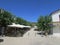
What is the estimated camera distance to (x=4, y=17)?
2512 centimetres

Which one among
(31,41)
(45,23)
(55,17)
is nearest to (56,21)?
(55,17)

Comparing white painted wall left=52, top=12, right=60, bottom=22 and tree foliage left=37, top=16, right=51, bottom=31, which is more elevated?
white painted wall left=52, top=12, right=60, bottom=22

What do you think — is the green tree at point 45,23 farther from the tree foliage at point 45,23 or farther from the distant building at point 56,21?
the distant building at point 56,21

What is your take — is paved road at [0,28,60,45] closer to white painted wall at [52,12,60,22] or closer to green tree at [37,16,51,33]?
green tree at [37,16,51,33]

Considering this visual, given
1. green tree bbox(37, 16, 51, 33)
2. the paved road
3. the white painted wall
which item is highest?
the white painted wall

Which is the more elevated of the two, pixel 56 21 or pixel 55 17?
pixel 55 17

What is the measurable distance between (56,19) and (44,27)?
3507 millimetres

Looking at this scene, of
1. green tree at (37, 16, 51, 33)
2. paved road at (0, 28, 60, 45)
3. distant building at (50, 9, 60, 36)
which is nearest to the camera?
paved road at (0, 28, 60, 45)

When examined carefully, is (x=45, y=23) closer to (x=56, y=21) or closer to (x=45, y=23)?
(x=45, y=23)

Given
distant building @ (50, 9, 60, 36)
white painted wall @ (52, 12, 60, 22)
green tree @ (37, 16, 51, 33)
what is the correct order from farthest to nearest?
white painted wall @ (52, 12, 60, 22)
green tree @ (37, 16, 51, 33)
distant building @ (50, 9, 60, 36)

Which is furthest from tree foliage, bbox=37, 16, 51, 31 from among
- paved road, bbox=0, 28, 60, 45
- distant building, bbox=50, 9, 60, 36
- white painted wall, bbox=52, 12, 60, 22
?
paved road, bbox=0, 28, 60, 45

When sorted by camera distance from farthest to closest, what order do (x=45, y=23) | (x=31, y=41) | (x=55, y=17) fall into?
(x=55, y=17) → (x=45, y=23) → (x=31, y=41)

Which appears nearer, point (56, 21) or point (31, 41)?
point (31, 41)

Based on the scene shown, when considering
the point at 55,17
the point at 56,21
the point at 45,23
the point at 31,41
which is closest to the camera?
the point at 31,41
